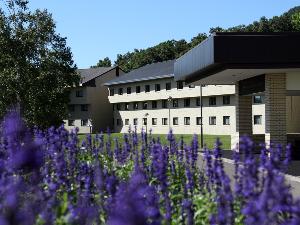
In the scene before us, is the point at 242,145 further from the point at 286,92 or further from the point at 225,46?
the point at 286,92

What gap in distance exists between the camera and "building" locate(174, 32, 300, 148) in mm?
18188

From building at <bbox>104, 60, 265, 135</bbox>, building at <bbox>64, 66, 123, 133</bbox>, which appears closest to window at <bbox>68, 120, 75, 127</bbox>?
building at <bbox>64, 66, 123, 133</bbox>

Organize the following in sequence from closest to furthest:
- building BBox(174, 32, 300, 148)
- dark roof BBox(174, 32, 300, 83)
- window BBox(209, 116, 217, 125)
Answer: dark roof BBox(174, 32, 300, 83), building BBox(174, 32, 300, 148), window BBox(209, 116, 217, 125)

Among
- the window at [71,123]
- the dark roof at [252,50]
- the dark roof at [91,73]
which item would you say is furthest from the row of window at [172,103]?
the dark roof at [252,50]

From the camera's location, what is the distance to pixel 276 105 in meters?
21.0

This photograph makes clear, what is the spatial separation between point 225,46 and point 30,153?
51.8 ft

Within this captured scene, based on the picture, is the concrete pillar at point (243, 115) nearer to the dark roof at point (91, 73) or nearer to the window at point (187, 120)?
the window at point (187, 120)

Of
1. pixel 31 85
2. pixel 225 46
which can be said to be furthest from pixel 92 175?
pixel 31 85

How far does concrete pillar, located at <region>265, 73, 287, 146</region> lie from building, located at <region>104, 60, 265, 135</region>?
108 ft

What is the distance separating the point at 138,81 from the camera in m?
73.0

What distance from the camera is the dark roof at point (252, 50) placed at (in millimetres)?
18062

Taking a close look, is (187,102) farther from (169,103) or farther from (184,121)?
(169,103)

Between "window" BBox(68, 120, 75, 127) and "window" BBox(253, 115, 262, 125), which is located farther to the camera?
"window" BBox(68, 120, 75, 127)

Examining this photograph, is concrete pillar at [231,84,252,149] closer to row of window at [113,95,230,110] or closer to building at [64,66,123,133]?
row of window at [113,95,230,110]
